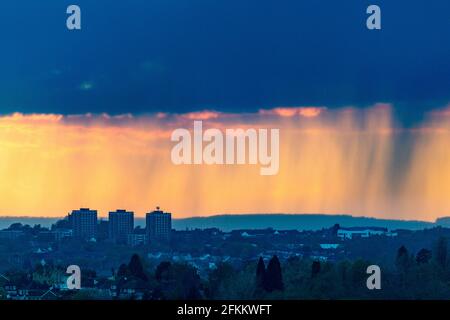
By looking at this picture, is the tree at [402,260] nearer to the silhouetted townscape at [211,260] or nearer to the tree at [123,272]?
the silhouetted townscape at [211,260]

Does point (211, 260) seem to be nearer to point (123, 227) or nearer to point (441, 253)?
point (123, 227)

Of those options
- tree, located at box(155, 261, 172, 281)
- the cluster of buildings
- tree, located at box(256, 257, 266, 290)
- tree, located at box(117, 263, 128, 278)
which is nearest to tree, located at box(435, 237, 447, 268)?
tree, located at box(256, 257, 266, 290)

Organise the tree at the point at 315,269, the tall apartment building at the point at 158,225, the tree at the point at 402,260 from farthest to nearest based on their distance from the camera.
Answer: the tall apartment building at the point at 158,225, the tree at the point at 402,260, the tree at the point at 315,269

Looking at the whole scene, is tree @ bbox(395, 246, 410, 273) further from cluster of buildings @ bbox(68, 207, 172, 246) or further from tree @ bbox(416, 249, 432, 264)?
cluster of buildings @ bbox(68, 207, 172, 246)

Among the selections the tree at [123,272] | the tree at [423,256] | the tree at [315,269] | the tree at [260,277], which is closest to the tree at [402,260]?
the tree at [423,256]
